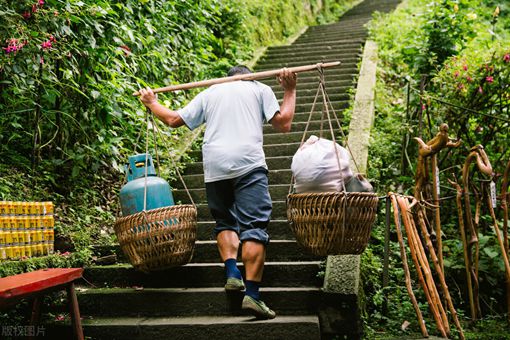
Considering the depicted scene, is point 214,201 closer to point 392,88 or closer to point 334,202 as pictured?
point 334,202

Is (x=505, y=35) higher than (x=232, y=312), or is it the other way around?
(x=505, y=35)

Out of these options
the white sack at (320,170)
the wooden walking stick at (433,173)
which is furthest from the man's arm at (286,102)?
the wooden walking stick at (433,173)

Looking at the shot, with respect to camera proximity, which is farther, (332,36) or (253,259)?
(332,36)

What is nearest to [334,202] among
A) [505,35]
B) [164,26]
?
[164,26]

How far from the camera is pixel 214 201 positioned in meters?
3.92

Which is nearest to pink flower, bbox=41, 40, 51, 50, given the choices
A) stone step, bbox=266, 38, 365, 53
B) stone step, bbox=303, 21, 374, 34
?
stone step, bbox=266, 38, 365, 53

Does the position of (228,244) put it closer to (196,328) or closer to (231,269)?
(231,269)

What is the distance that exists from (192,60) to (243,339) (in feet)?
17.4

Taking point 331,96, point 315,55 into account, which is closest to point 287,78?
point 331,96

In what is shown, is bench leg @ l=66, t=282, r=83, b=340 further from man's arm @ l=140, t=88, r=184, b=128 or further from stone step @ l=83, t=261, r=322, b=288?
man's arm @ l=140, t=88, r=184, b=128

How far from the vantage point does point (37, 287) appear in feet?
9.86

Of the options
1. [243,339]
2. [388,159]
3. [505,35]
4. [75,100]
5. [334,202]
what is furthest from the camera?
[505,35]

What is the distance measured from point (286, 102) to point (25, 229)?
2244 millimetres

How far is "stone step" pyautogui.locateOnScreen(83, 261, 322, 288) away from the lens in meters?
4.15
